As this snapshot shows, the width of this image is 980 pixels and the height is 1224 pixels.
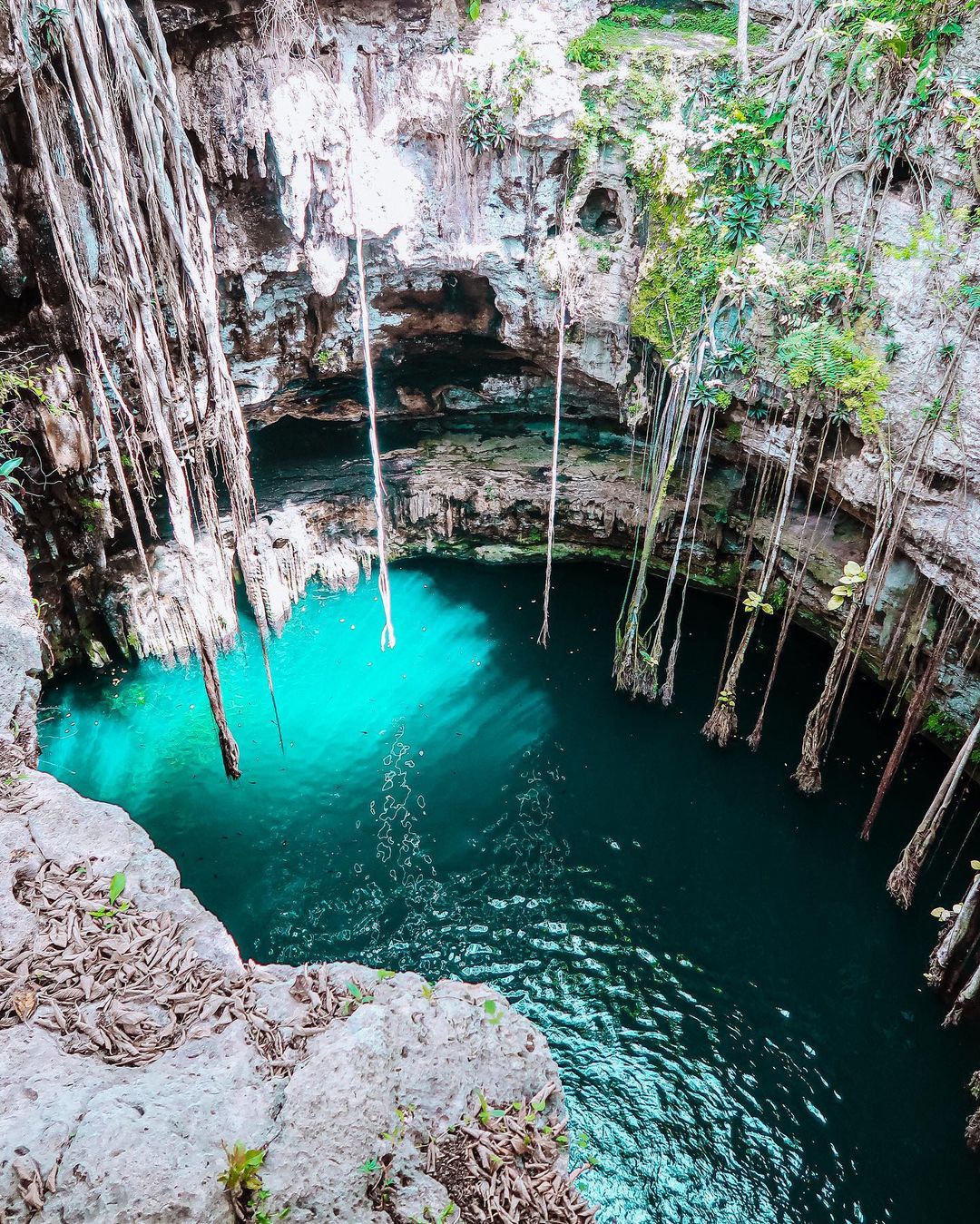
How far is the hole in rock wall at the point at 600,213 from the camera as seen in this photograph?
29.2 ft

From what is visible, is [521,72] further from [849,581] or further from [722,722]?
[722,722]

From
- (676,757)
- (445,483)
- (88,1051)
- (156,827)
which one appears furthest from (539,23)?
(88,1051)

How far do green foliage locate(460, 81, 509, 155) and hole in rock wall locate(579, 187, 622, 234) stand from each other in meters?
1.20

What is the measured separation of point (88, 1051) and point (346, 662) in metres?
7.00

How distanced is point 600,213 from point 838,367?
3.41m

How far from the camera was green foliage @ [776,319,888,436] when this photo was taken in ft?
24.1

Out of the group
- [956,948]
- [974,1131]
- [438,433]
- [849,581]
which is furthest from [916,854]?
[438,433]

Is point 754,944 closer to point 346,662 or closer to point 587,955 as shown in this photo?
point 587,955

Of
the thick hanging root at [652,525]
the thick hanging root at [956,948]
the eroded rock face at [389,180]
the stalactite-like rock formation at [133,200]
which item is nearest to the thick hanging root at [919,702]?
the thick hanging root at [956,948]

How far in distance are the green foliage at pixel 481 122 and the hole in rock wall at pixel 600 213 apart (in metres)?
1.20

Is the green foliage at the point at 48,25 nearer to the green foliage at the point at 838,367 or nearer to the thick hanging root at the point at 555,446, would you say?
the thick hanging root at the point at 555,446

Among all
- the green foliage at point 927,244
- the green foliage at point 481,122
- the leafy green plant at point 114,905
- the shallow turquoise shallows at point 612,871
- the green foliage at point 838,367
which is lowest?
the shallow turquoise shallows at point 612,871

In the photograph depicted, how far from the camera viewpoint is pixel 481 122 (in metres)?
8.20

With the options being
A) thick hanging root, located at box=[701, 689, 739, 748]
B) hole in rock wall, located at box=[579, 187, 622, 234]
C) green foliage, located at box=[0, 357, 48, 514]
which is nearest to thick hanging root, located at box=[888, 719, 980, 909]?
thick hanging root, located at box=[701, 689, 739, 748]
